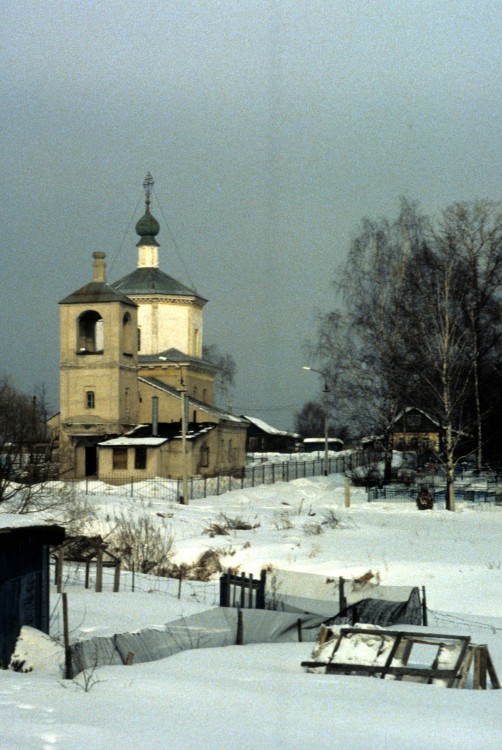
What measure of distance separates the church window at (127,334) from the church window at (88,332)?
1247mm

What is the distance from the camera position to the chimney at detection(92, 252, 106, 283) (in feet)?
200

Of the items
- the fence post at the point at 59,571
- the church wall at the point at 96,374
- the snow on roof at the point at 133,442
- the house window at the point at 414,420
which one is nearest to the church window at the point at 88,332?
the church wall at the point at 96,374

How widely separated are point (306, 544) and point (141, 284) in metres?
41.5

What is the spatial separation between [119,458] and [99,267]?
12015mm

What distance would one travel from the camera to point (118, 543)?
28.9m

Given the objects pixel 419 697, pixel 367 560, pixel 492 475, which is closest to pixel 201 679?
pixel 419 697

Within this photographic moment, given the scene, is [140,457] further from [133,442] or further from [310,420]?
[310,420]

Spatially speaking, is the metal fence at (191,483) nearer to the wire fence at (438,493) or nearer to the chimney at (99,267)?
the wire fence at (438,493)

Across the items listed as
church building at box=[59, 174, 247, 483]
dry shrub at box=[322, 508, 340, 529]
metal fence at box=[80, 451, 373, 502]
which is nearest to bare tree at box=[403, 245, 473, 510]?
dry shrub at box=[322, 508, 340, 529]

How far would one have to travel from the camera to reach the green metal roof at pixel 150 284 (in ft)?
227

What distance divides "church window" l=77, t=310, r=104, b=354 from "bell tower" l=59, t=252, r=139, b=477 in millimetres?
76

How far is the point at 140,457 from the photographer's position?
54.1 m

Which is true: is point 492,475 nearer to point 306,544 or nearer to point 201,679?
point 306,544

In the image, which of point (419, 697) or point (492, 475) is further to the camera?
point (492, 475)
